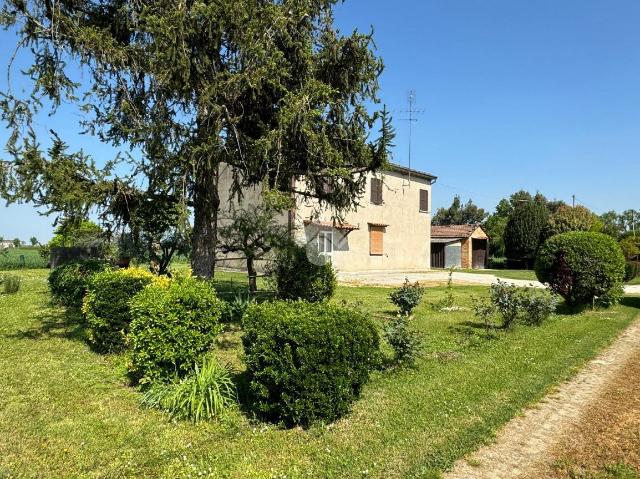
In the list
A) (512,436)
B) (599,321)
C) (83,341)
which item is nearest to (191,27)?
(83,341)

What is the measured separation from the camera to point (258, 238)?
9.35m

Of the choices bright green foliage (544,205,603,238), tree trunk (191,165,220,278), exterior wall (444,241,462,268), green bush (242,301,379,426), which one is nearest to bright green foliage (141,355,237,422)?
green bush (242,301,379,426)

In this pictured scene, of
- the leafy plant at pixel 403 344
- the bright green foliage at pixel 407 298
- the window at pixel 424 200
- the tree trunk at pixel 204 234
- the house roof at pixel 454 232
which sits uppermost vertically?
the window at pixel 424 200

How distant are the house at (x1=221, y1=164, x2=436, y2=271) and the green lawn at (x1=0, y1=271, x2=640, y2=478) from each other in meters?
15.0

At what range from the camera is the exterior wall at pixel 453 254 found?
37.8 metres

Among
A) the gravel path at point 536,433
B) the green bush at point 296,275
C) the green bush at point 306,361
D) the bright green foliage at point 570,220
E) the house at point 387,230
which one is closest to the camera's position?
the gravel path at point 536,433

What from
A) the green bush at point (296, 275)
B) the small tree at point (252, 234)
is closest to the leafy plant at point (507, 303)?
the green bush at point (296, 275)

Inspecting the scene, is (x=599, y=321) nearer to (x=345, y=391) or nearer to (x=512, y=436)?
(x=512, y=436)

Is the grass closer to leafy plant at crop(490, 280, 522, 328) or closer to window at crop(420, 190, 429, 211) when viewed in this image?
window at crop(420, 190, 429, 211)

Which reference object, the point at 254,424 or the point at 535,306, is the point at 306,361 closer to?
the point at 254,424

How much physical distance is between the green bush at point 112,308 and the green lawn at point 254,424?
294 millimetres

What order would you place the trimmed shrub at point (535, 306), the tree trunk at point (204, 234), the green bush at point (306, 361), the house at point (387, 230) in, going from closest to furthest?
1. the green bush at point (306, 361)
2. the tree trunk at point (204, 234)
3. the trimmed shrub at point (535, 306)
4. the house at point (387, 230)

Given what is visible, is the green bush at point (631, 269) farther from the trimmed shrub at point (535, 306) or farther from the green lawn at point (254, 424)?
the green lawn at point (254, 424)

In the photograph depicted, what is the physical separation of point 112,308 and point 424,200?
88.1ft
